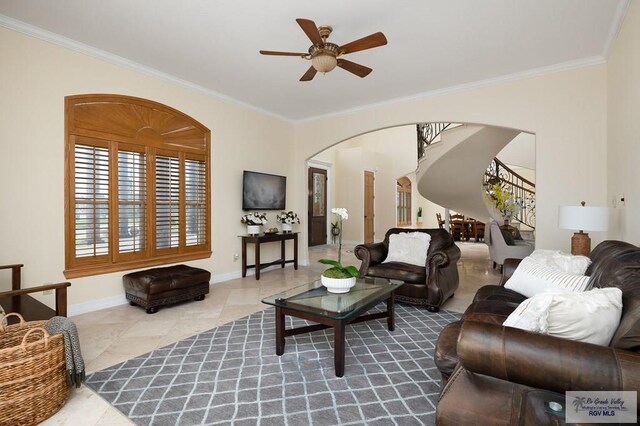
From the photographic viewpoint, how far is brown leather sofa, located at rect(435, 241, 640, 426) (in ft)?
3.49

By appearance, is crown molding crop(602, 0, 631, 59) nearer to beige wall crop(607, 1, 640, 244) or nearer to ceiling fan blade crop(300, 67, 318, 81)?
beige wall crop(607, 1, 640, 244)

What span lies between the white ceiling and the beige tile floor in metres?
2.98

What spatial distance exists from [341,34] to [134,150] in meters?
2.89

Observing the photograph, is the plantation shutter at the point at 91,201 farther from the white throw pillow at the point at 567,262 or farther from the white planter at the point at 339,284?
the white throw pillow at the point at 567,262

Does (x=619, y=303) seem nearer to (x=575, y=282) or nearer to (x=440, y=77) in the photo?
(x=575, y=282)

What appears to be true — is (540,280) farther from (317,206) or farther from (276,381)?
(317,206)

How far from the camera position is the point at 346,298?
2617 mm

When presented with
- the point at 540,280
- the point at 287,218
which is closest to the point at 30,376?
the point at 540,280

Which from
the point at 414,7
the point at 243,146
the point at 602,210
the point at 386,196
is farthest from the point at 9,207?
the point at 386,196

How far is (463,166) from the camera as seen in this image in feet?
19.7

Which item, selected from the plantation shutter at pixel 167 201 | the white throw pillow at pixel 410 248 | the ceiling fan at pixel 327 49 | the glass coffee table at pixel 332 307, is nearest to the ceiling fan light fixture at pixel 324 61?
the ceiling fan at pixel 327 49

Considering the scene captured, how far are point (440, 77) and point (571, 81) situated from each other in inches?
59.9

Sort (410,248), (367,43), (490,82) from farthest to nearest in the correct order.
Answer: (490,82) < (410,248) < (367,43)

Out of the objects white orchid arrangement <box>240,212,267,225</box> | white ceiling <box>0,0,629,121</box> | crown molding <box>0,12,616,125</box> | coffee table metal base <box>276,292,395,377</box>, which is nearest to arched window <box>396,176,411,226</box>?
crown molding <box>0,12,616,125</box>
